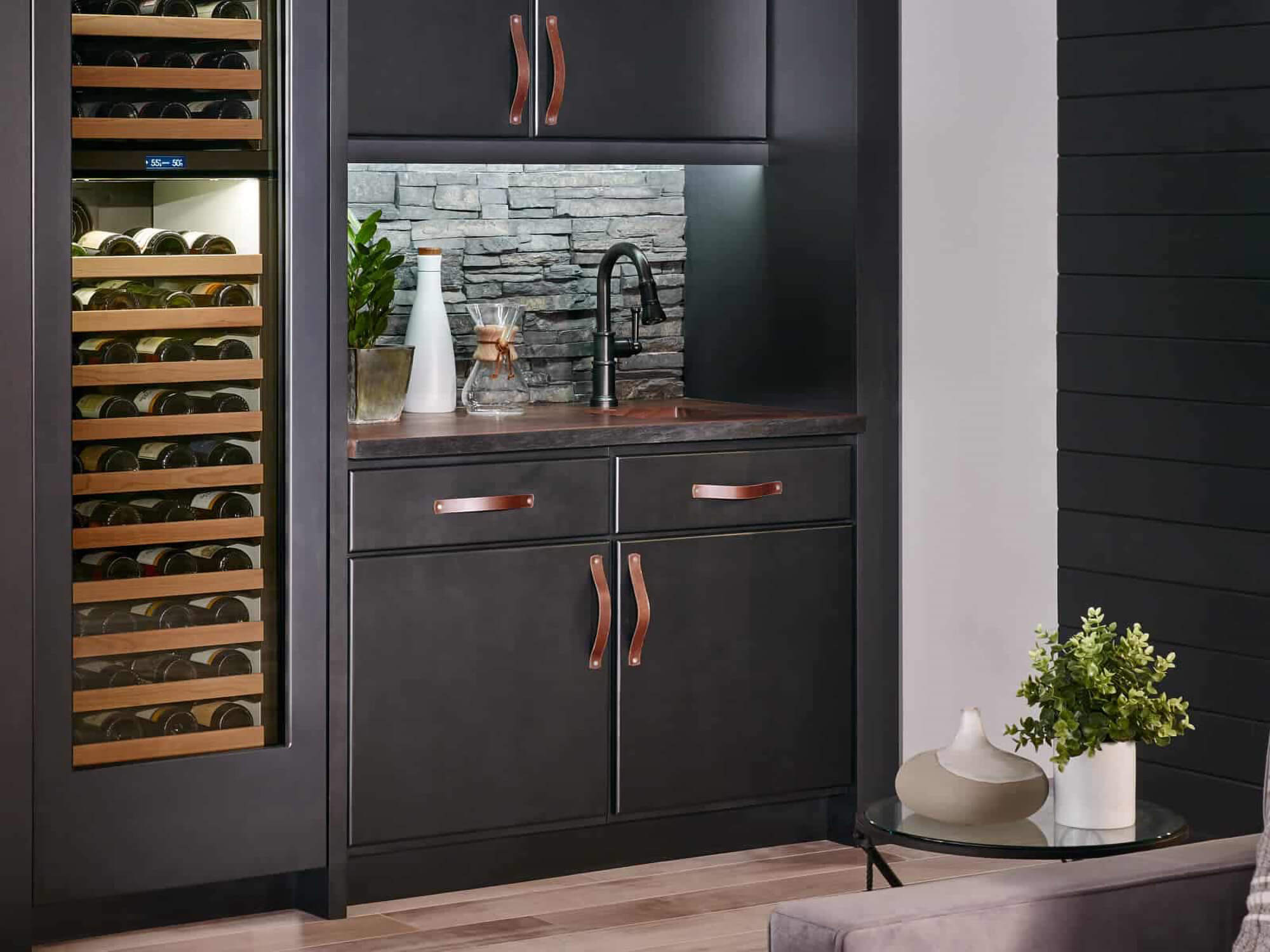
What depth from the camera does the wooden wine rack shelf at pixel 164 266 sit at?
3.31 meters

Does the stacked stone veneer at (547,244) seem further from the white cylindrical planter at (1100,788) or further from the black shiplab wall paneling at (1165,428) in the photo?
the white cylindrical planter at (1100,788)

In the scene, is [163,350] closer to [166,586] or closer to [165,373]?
[165,373]

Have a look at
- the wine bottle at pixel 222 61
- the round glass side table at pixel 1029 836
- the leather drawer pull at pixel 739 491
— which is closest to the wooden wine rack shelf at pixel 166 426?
the wine bottle at pixel 222 61

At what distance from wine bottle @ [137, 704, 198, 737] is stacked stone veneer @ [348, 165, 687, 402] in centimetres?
99

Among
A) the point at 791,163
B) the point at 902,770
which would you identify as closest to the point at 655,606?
the point at 791,163

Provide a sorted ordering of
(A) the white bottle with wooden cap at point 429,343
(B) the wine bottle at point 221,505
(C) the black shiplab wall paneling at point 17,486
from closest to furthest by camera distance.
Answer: (C) the black shiplab wall paneling at point 17,486, (B) the wine bottle at point 221,505, (A) the white bottle with wooden cap at point 429,343

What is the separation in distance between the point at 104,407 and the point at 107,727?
56cm

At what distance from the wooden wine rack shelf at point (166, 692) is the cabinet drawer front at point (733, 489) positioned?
78 centimetres

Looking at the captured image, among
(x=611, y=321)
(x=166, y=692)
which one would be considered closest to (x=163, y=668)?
(x=166, y=692)

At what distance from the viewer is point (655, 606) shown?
3.83 m

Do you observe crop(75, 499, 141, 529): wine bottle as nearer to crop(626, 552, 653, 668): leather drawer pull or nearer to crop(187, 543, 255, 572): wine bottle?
crop(187, 543, 255, 572): wine bottle

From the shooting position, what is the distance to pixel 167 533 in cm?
341

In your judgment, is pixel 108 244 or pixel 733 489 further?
pixel 733 489

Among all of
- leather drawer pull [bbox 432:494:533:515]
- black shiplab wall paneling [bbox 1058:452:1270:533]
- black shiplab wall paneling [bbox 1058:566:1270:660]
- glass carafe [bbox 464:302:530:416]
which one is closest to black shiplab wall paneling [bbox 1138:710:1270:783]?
black shiplab wall paneling [bbox 1058:566:1270:660]
